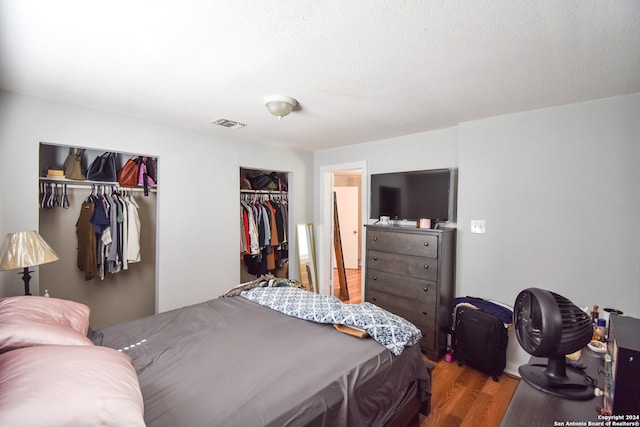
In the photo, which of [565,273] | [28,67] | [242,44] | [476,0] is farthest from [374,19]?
[565,273]

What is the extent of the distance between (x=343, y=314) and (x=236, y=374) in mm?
755

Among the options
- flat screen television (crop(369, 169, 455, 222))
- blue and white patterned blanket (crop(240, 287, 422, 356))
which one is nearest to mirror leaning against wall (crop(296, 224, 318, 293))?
flat screen television (crop(369, 169, 455, 222))

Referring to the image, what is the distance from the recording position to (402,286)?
9.66ft

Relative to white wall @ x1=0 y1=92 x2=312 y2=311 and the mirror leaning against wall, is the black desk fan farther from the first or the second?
the mirror leaning against wall

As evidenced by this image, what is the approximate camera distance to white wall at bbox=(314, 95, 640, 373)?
6.57ft

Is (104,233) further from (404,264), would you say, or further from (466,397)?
(466,397)

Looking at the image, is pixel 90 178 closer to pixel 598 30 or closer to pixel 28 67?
pixel 28 67

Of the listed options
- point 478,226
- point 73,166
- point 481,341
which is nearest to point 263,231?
point 73,166

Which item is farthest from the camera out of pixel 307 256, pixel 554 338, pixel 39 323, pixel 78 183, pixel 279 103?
pixel 307 256

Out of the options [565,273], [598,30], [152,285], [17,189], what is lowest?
[152,285]

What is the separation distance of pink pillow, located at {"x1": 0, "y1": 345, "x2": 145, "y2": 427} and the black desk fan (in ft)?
4.26

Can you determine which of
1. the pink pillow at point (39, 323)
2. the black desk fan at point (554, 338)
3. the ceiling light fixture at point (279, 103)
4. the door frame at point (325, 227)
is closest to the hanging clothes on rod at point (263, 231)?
the door frame at point (325, 227)

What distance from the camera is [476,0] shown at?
3.59 feet

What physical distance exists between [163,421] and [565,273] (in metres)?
2.75
